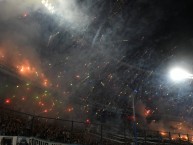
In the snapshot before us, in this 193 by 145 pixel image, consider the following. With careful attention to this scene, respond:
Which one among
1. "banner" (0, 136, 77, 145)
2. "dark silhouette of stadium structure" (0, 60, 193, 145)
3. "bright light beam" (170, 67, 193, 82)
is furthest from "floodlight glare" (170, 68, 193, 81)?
"banner" (0, 136, 77, 145)

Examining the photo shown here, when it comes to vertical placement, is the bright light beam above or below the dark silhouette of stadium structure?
above

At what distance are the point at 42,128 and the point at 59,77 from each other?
14.3 meters

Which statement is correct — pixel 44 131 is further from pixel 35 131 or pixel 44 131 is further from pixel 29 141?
pixel 29 141

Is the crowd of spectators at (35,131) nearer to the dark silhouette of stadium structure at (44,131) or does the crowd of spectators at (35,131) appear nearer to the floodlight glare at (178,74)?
the dark silhouette of stadium structure at (44,131)

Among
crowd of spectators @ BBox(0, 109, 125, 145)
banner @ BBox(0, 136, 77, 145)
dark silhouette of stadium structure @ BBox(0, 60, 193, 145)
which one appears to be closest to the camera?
banner @ BBox(0, 136, 77, 145)

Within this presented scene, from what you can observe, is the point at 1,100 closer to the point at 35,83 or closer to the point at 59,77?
the point at 35,83

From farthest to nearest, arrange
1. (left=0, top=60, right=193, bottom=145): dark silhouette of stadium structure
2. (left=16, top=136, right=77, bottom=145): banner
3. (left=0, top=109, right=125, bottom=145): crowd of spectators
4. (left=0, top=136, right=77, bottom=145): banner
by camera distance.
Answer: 1. (left=0, top=60, right=193, bottom=145): dark silhouette of stadium structure
2. (left=0, top=109, right=125, bottom=145): crowd of spectators
3. (left=16, top=136, right=77, bottom=145): banner
4. (left=0, top=136, right=77, bottom=145): banner

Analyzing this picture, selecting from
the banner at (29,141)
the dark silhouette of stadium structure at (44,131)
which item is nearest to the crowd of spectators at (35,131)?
the dark silhouette of stadium structure at (44,131)

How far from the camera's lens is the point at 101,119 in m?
31.6

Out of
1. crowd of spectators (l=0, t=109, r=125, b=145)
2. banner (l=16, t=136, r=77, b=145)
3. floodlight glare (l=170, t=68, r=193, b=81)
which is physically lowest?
Answer: banner (l=16, t=136, r=77, b=145)

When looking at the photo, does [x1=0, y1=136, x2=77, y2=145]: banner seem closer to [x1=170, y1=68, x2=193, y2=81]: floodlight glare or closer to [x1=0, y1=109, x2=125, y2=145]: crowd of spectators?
[x1=0, y1=109, x2=125, y2=145]: crowd of spectators

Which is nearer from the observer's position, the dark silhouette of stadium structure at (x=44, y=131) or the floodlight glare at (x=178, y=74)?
the floodlight glare at (x=178, y=74)

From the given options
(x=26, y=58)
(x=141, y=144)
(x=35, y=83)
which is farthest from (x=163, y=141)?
(x=26, y=58)

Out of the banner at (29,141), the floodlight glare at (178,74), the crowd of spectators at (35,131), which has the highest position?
the floodlight glare at (178,74)
